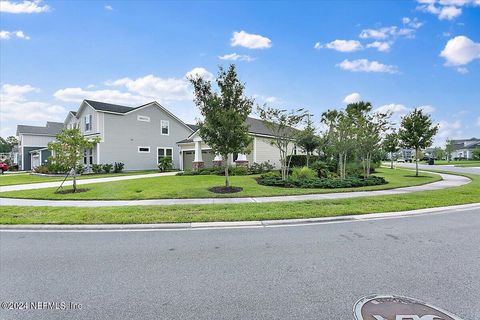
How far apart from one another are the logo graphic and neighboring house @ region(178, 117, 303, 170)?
725 inches

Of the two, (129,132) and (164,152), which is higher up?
(129,132)

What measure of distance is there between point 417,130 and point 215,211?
1796 centimetres

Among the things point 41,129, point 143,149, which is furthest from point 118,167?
point 41,129

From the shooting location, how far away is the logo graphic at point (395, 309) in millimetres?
2936

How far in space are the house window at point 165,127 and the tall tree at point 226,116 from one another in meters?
20.2

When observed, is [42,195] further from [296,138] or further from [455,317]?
[455,317]

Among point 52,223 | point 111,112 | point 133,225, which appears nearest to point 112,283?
point 133,225

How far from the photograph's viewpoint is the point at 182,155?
28219mm

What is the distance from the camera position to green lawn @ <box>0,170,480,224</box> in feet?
25.1

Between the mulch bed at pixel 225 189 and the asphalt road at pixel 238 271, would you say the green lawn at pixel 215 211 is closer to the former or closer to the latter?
the asphalt road at pixel 238 271

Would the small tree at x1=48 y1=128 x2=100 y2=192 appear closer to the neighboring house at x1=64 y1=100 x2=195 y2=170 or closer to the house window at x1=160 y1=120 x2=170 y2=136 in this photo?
the neighboring house at x1=64 y1=100 x2=195 y2=170

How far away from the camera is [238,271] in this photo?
420cm

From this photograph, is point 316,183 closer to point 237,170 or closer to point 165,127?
point 237,170

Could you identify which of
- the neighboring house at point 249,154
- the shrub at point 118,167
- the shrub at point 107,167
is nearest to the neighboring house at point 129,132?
the shrub at point 118,167
